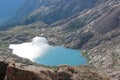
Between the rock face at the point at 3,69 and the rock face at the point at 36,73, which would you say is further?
the rock face at the point at 3,69

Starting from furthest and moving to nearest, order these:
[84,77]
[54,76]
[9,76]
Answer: [84,77] → [54,76] → [9,76]

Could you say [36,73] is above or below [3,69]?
below

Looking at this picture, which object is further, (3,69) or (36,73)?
(3,69)

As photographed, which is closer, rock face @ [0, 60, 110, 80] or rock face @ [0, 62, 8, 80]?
rock face @ [0, 60, 110, 80]

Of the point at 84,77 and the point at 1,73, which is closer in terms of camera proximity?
the point at 1,73

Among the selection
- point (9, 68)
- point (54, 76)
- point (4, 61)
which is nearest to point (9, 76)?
point (9, 68)

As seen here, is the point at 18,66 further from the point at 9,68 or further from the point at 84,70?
the point at 84,70

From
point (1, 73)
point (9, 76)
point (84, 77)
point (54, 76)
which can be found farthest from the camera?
point (84, 77)

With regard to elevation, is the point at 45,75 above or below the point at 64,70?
below
